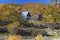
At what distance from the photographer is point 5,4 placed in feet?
15.7

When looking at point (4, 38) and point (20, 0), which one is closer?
point (4, 38)

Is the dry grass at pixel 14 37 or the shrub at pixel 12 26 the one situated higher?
the shrub at pixel 12 26

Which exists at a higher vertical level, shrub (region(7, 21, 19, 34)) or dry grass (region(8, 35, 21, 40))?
shrub (region(7, 21, 19, 34))

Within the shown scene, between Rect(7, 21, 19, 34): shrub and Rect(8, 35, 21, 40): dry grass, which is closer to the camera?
Rect(8, 35, 21, 40): dry grass

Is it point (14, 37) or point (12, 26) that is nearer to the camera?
point (14, 37)

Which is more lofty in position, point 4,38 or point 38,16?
point 38,16

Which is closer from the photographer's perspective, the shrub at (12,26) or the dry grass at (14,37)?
A: the dry grass at (14,37)

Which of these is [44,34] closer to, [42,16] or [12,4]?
[42,16]

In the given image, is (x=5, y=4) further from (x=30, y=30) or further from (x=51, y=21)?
(x=51, y=21)

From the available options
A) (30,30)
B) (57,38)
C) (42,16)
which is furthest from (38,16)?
(57,38)

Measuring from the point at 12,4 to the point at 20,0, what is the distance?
0.25 m

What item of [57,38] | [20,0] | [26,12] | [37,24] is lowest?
[57,38]

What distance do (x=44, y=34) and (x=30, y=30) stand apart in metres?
→ 0.36

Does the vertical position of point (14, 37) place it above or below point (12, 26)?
below
